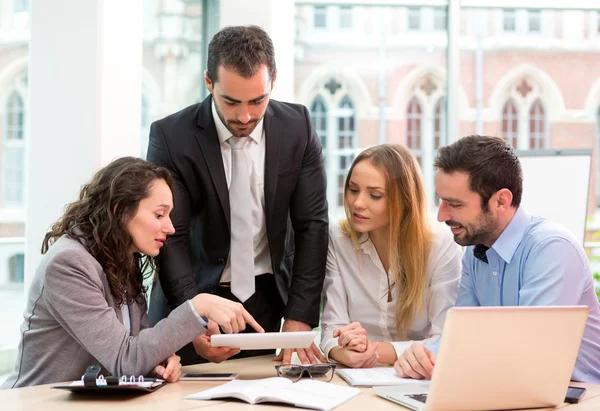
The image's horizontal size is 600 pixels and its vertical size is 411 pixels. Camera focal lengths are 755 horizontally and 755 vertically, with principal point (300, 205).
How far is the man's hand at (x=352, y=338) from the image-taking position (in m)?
2.38

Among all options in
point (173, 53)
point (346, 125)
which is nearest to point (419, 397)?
point (173, 53)

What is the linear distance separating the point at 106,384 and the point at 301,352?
2.49ft

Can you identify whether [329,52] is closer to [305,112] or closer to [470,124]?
[470,124]

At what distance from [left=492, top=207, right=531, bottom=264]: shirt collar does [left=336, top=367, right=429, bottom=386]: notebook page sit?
0.52 metres

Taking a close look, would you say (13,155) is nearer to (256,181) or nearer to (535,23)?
(256,181)

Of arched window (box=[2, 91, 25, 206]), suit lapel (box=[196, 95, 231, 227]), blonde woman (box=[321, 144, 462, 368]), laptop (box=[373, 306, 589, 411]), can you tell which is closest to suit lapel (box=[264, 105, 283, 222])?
suit lapel (box=[196, 95, 231, 227])

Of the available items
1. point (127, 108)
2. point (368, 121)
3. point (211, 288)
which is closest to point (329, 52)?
point (368, 121)

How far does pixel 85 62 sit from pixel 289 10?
6.68 ft

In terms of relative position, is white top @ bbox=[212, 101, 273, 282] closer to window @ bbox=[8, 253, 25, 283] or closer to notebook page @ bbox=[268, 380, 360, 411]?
notebook page @ bbox=[268, 380, 360, 411]

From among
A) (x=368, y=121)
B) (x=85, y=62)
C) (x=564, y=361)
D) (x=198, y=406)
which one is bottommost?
(x=198, y=406)

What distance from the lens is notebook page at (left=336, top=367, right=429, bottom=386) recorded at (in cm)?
215

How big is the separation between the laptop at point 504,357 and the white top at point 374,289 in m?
0.85

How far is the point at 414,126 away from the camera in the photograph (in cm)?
1068

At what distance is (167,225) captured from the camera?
7.75ft
